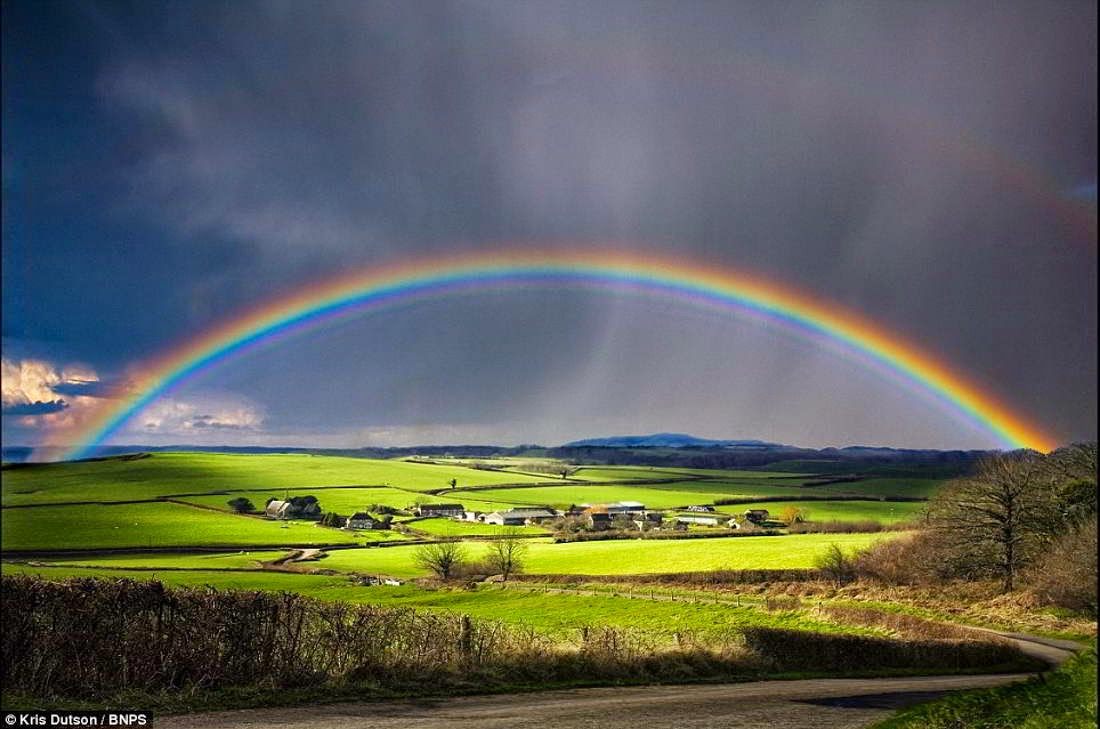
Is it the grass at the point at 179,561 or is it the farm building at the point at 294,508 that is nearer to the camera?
the grass at the point at 179,561

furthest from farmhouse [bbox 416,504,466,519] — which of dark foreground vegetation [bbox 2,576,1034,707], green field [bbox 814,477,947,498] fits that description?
dark foreground vegetation [bbox 2,576,1034,707]

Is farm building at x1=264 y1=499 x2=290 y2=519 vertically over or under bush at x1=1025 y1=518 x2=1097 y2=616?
under

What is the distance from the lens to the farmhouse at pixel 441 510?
147625mm

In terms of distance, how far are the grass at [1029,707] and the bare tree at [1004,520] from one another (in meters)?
46.6

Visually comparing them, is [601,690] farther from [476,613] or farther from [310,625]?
[476,613]

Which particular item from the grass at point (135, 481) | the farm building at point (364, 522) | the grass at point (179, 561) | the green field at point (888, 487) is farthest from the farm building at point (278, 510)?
the green field at point (888, 487)

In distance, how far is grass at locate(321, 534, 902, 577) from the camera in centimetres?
7788

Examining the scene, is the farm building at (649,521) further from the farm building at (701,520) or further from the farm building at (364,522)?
the farm building at (364,522)

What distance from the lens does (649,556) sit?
86812 millimetres

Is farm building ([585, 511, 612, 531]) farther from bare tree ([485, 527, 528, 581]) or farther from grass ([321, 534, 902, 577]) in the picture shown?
bare tree ([485, 527, 528, 581])

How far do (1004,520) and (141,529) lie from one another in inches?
4505

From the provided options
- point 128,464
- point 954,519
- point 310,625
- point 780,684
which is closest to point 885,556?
point 954,519

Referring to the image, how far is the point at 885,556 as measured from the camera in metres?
75.1

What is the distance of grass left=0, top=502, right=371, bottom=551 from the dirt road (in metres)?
97.9
